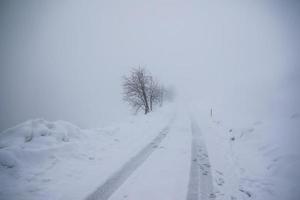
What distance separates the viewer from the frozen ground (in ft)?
19.6

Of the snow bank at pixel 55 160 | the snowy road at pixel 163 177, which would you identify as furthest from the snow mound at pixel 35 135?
the snowy road at pixel 163 177

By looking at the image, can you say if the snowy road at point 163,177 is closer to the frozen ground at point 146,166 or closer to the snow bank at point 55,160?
the frozen ground at point 146,166

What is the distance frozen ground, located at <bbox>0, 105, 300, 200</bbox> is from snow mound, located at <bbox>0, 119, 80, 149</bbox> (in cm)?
4

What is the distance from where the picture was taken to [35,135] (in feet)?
31.9

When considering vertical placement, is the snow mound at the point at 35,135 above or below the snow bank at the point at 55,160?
above

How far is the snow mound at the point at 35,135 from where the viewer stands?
8.96 m

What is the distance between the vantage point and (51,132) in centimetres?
1044

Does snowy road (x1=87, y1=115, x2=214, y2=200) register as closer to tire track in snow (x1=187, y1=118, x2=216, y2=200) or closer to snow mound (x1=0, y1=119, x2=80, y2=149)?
tire track in snow (x1=187, y1=118, x2=216, y2=200)

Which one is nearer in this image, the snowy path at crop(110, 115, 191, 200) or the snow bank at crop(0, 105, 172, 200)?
the snowy path at crop(110, 115, 191, 200)

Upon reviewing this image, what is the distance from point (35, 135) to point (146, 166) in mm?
7275

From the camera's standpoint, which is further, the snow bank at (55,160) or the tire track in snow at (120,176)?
the snow bank at (55,160)

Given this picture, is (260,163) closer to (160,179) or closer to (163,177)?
(163,177)

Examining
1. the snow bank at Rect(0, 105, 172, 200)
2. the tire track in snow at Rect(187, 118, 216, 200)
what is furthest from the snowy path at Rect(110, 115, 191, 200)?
the snow bank at Rect(0, 105, 172, 200)

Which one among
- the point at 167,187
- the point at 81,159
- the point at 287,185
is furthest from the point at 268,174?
the point at 81,159
